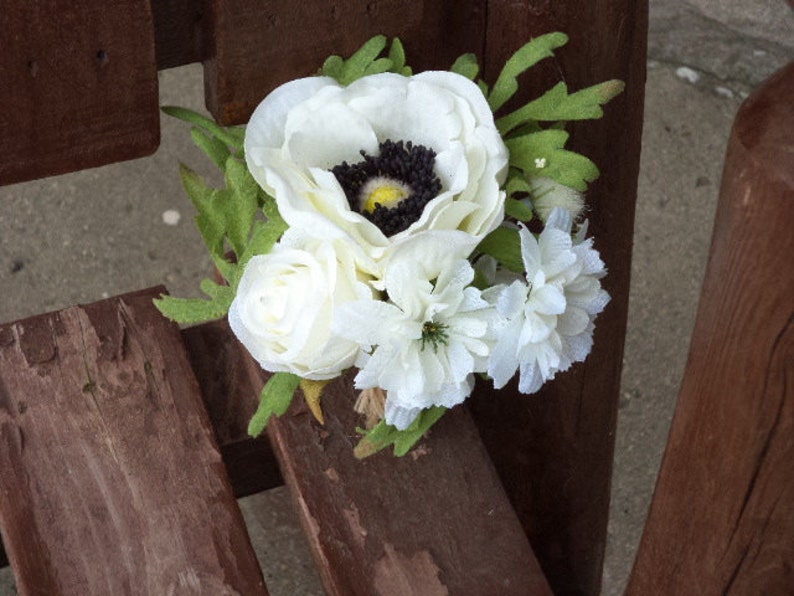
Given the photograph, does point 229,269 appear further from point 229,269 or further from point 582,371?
point 582,371

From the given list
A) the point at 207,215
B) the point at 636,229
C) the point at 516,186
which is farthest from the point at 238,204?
the point at 636,229

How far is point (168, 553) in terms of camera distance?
47.3 inches

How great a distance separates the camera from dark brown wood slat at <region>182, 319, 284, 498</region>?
1338 mm

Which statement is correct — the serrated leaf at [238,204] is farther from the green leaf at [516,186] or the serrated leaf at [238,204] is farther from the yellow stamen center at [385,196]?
the green leaf at [516,186]

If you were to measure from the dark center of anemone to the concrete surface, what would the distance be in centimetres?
120

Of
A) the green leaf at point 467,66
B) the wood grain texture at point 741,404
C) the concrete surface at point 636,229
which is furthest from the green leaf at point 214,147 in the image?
the concrete surface at point 636,229

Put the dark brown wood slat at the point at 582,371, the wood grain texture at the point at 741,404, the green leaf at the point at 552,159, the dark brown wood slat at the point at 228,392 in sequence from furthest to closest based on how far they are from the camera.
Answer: the dark brown wood slat at the point at 228,392 < the dark brown wood slat at the point at 582,371 < the green leaf at the point at 552,159 < the wood grain texture at the point at 741,404

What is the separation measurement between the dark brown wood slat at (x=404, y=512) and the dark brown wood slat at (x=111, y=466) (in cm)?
7

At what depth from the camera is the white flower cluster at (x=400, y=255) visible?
0.99 metres

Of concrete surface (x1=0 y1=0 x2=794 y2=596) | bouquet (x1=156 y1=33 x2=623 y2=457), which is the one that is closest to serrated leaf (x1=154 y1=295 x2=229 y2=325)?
bouquet (x1=156 y1=33 x2=623 y2=457)

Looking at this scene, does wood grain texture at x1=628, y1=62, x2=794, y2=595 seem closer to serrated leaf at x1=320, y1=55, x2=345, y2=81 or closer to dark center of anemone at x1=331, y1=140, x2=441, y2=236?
dark center of anemone at x1=331, y1=140, x2=441, y2=236

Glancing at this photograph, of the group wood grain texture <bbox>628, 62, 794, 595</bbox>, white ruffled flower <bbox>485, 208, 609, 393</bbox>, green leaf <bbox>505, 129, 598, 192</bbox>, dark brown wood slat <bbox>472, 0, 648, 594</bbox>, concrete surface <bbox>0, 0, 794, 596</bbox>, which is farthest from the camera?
concrete surface <bbox>0, 0, 794, 596</bbox>

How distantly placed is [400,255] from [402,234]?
16 millimetres

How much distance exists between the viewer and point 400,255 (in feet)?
3.23
